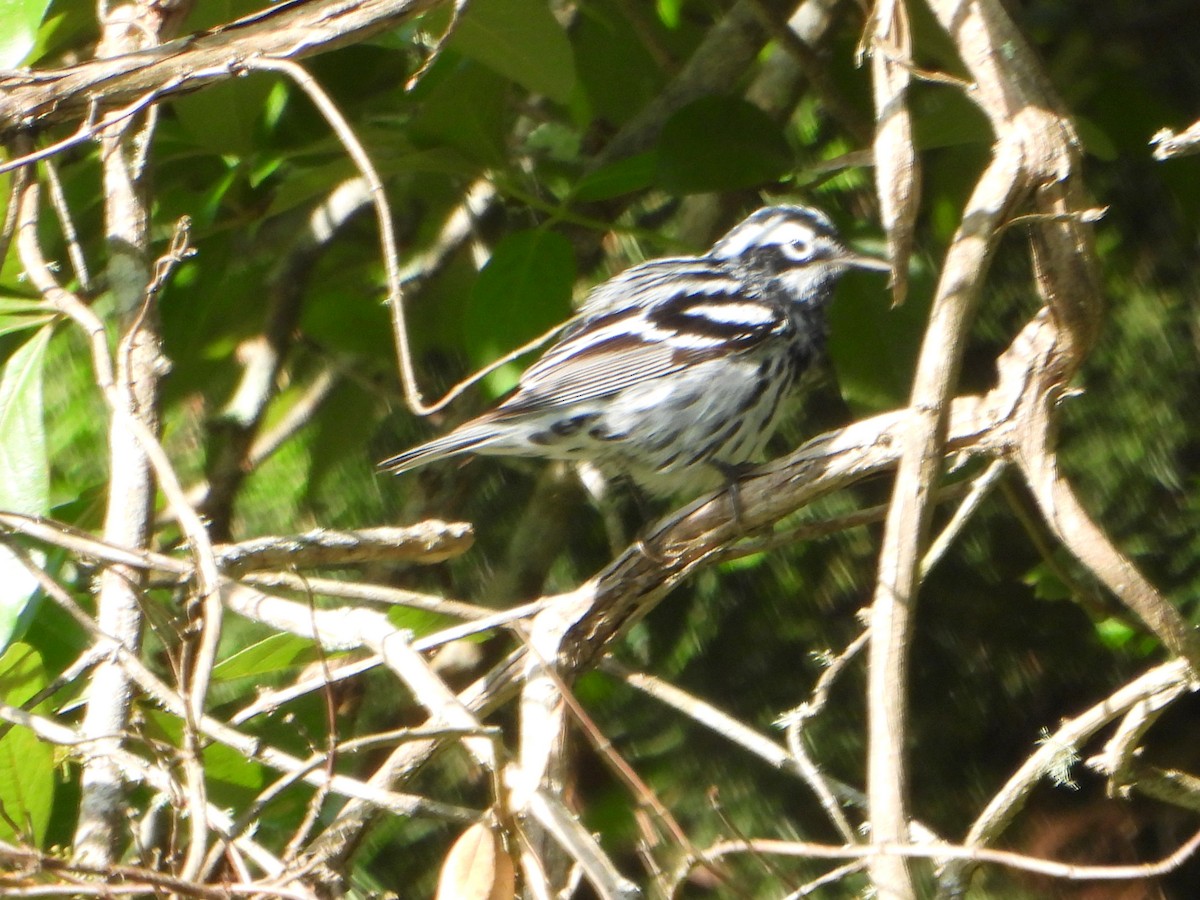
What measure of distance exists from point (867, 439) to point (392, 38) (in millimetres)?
1252

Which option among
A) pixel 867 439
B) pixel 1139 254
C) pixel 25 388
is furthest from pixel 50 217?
pixel 1139 254

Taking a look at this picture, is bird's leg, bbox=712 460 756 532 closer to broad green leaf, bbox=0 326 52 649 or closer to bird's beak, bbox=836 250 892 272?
bird's beak, bbox=836 250 892 272

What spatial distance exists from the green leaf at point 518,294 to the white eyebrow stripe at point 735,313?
814mm

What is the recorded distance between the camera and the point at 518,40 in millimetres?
2291

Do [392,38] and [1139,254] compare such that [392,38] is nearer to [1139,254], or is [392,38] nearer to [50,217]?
[50,217]

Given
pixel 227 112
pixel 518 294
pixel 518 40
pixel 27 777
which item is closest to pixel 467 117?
pixel 518 40

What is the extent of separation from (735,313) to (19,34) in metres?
1.73

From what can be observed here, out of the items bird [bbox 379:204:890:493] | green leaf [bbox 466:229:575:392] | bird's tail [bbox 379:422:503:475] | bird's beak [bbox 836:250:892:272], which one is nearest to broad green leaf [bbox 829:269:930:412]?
bird's beak [bbox 836:250:892:272]

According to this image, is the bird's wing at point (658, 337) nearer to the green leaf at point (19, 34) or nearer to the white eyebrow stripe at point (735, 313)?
the white eyebrow stripe at point (735, 313)

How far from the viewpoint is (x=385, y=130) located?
274 centimetres

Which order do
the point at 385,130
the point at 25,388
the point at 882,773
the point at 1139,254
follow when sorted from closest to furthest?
the point at 882,773 → the point at 25,388 → the point at 385,130 → the point at 1139,254

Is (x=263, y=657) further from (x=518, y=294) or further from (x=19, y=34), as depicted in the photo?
(x=19, y=34)

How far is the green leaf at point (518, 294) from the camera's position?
241 cm

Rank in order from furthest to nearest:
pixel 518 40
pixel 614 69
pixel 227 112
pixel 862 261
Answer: pixel 614 69
pixel 862 261
pixel 227 112
pixel 518 40
